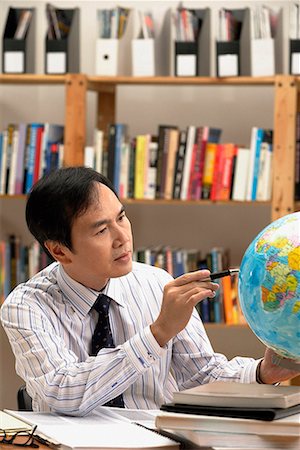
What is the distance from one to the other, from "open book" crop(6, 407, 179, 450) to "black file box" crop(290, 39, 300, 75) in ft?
8.79

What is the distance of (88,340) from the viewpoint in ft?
7.37

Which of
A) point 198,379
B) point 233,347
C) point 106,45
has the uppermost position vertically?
point 106,45

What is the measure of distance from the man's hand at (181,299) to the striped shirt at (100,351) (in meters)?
0.04

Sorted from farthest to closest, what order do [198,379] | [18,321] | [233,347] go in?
[233,347] < [198,379] < [18,321]

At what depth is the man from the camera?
1.97 m

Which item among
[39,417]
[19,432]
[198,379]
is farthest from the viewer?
[198,379]

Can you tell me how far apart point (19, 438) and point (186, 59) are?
288cm

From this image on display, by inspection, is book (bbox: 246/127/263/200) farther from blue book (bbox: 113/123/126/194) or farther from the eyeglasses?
the eyeglasses

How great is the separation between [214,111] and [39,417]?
2970 millimetres

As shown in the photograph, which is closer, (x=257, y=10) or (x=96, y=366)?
(x=96, y=366)

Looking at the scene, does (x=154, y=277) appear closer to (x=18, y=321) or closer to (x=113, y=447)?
(x=18, y=321)

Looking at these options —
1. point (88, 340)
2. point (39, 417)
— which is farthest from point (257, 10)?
point (39, 417)

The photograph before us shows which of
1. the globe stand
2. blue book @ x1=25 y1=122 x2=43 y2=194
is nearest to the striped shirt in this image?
the globe stand

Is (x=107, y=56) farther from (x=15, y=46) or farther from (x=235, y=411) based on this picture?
(x=235, y=411)
